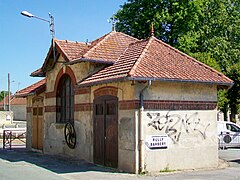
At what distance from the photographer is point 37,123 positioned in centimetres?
2198

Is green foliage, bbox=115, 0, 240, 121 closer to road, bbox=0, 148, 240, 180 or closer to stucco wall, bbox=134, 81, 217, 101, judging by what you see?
stucco wall, bbox=134, 81, 217, 101

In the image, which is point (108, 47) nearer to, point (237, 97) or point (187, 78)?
point (187, 78)

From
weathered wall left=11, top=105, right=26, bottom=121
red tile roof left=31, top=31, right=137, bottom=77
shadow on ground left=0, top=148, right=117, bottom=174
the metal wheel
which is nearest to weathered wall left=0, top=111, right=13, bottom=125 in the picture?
weathered wall left=11, top=105, right=26, bottom=121

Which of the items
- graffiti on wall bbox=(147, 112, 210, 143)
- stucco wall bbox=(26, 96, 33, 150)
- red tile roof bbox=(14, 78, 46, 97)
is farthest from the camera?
stucco wall bbox=(26, 96, 33, 150)

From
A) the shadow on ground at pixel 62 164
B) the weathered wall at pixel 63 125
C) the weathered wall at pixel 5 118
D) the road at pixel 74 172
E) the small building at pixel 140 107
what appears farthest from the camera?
the weathered wall at pixel 5 118

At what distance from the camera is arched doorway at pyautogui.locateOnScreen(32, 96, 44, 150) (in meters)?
21.5

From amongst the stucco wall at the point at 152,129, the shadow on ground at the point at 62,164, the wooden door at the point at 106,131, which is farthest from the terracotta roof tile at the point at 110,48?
the shadow on ground at the point at 62,164

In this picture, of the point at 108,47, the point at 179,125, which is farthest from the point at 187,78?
the point at 108,47

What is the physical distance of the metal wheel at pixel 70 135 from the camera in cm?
1705

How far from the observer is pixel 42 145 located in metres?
21.3

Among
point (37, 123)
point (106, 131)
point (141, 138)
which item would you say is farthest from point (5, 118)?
point (141, 138)

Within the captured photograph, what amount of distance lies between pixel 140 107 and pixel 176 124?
5.93ft

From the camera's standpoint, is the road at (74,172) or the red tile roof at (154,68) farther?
the red tile roof at (154,68)

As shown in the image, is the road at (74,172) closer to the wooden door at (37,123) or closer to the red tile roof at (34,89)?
the wooden door at (37,123)
